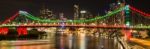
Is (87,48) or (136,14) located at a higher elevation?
(136,14)

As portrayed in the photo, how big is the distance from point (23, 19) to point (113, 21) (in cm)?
1696

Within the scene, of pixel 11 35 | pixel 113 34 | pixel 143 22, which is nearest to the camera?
pixel 143 22

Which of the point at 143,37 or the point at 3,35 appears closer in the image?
the point at 143,37

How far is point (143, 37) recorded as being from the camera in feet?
205

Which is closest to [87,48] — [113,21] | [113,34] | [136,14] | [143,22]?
[143,22]

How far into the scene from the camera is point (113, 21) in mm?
75750

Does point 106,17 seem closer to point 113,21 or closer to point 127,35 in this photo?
point 113,21

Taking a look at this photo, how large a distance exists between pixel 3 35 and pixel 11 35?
402cm

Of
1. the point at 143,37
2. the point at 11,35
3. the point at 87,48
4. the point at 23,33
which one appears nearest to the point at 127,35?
the point at 143,37

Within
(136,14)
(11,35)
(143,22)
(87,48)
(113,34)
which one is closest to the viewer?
(87,48)

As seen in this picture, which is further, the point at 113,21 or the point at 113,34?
the point at 113,34

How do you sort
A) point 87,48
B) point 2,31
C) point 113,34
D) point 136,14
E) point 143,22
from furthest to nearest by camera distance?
point 113,34, point 2,31, point 136,14, point 143,22, point 87,48

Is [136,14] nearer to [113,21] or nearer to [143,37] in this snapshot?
[143,37]

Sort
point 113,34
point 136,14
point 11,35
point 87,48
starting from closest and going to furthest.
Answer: point 87,48 < point 136,14 < point 11,35 < point 113,34
